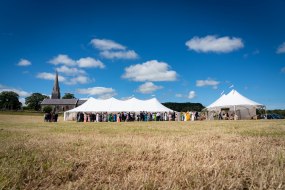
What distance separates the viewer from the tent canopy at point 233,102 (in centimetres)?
3278

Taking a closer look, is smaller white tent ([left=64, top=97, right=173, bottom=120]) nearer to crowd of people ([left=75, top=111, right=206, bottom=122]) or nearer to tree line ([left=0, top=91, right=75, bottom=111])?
crowd of people ([left=75, top=111, right=206, bottom=122])

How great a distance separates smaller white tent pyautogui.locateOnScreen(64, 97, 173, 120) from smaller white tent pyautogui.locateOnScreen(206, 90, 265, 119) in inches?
279

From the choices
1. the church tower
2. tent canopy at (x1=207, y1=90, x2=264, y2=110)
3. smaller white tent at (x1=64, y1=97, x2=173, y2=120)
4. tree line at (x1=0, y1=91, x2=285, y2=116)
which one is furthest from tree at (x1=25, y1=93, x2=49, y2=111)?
tent canopy at (x1=207, y1=90, x2=264, y2=110)

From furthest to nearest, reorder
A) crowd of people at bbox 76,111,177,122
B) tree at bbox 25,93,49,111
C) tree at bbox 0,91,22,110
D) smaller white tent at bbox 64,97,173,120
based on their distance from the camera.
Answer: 1. tree at bbox 25,93,49,111
2. tree at bbox 0,91,22,110
3. smaller white tent at bbox 64,97,173,120
4. crowd of people at bbox 76,111,177,122

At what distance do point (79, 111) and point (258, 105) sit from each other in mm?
24416

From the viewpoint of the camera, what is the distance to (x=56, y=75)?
16112 centimetres

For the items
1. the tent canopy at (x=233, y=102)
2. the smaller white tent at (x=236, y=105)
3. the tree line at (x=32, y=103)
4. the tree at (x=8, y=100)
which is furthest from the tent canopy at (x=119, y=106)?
the tree at (x=8, y=100)

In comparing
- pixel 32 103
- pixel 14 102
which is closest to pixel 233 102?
pixel 14 102

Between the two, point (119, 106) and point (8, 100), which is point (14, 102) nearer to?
point (8, 100)

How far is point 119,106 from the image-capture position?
120 feet

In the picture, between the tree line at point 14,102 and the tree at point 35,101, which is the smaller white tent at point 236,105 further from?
the tree at point 35,101

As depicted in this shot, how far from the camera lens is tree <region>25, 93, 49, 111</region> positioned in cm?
13812

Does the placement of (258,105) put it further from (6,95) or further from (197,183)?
(6,95)

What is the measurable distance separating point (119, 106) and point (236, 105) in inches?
643
